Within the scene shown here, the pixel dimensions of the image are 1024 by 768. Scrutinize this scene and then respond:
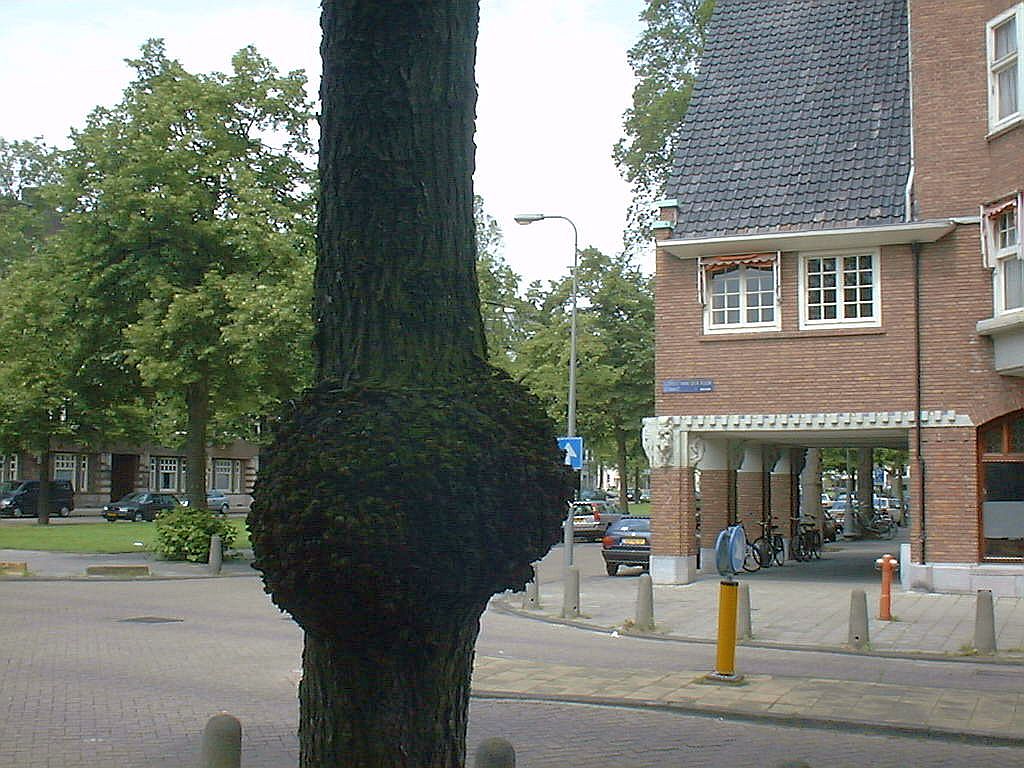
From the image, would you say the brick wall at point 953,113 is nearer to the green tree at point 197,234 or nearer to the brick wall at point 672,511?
the brick wall at point 672,511

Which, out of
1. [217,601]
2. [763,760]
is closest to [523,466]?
[763,760]

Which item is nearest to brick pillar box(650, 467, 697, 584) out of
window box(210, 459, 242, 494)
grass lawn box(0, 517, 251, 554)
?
grass lawn box(0, 517, 251, 554)

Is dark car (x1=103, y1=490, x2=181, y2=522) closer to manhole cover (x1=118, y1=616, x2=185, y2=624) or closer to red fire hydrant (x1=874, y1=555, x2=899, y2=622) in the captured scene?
manhole cover (x1=118, y1=616, x2=185, y2=624)

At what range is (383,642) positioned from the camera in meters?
3.93

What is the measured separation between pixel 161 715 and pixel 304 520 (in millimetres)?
6991

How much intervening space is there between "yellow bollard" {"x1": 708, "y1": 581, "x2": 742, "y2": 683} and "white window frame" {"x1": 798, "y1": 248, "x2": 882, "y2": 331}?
11.5 metres

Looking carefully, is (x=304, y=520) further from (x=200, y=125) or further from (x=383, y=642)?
(x=200, y=125)

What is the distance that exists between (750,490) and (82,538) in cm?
2160

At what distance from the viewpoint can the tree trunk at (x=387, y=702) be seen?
13.1ft

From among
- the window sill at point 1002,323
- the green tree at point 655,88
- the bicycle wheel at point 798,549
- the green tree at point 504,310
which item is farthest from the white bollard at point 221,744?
the green tree at point 504,310

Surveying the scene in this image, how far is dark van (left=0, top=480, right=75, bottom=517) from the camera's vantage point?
55000 mm

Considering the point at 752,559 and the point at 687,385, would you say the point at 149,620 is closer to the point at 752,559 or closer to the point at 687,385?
the point at 687,385

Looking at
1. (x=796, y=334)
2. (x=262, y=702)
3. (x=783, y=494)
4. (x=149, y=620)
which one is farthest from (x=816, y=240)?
(x=262, y=702)

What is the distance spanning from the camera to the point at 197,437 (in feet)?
91.5
